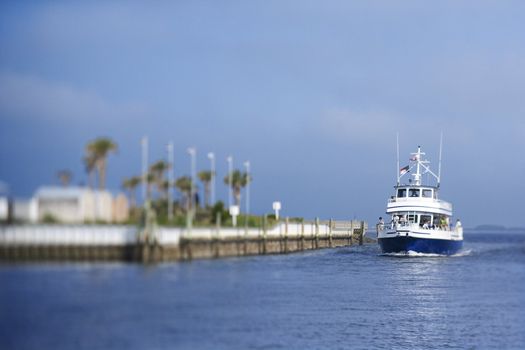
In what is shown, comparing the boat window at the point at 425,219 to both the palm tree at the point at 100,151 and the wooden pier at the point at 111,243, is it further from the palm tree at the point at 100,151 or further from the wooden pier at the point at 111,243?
the palm tree at the point at 100,151

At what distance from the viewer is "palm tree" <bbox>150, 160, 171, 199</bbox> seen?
27.8 meters

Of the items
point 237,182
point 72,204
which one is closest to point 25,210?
point 72,204

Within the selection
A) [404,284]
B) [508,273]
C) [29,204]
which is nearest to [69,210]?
[29,204]

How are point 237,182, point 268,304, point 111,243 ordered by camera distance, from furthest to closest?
point 237,182, point 268,304, point 111,243

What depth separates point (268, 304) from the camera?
43625mm

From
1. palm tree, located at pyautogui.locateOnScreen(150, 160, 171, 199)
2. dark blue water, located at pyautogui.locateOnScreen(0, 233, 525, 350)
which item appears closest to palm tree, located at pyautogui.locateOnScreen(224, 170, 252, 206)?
dark blue water, located at pyautogui.locateOnScreen(0, 233, 525, 350)

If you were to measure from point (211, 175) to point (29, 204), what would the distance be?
32.8 metres

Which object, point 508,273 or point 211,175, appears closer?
point 211,175

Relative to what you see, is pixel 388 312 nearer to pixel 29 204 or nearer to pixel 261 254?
pixel 261 254

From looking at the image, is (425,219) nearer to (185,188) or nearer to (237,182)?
(237,182)

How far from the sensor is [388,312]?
157 ft

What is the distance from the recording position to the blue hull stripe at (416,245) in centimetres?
7419

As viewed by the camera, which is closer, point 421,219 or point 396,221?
point 396,221

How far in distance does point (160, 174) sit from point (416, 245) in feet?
159
